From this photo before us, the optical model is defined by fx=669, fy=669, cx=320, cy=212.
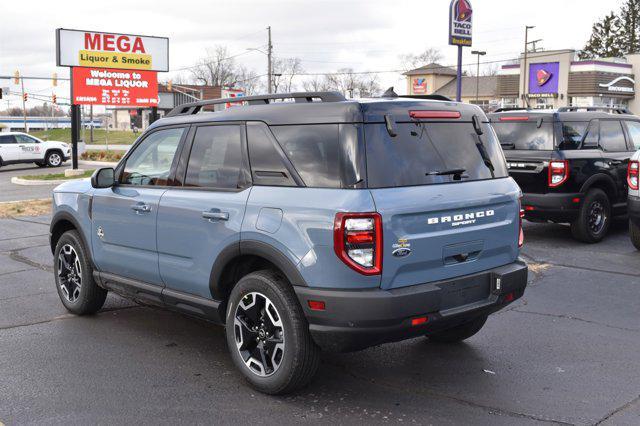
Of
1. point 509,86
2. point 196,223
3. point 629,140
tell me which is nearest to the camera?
point 196,223

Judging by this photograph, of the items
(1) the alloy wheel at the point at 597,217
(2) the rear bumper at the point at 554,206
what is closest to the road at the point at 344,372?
(2) the rear bumper at the point at 554,206

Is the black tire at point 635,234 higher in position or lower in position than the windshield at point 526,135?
lower

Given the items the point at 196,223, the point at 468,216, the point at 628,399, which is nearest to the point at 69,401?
the point at 196,223

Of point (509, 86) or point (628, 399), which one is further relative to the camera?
point (509, 86)

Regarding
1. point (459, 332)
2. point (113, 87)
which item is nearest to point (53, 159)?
point (113, 87)

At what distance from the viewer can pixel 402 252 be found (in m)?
3.88

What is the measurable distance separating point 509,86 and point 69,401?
56958mm

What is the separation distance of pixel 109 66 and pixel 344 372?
2281cm

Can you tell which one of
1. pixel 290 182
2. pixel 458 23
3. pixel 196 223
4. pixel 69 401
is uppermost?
pixel 458 23

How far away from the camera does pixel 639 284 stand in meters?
A: 7.41

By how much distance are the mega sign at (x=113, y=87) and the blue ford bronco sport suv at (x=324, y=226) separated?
21.3m

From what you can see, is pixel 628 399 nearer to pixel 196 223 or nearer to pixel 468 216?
pixel 468 216

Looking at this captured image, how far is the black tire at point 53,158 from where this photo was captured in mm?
31406

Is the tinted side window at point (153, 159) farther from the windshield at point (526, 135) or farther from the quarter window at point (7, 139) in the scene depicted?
the quarter window at point (7, 139)
